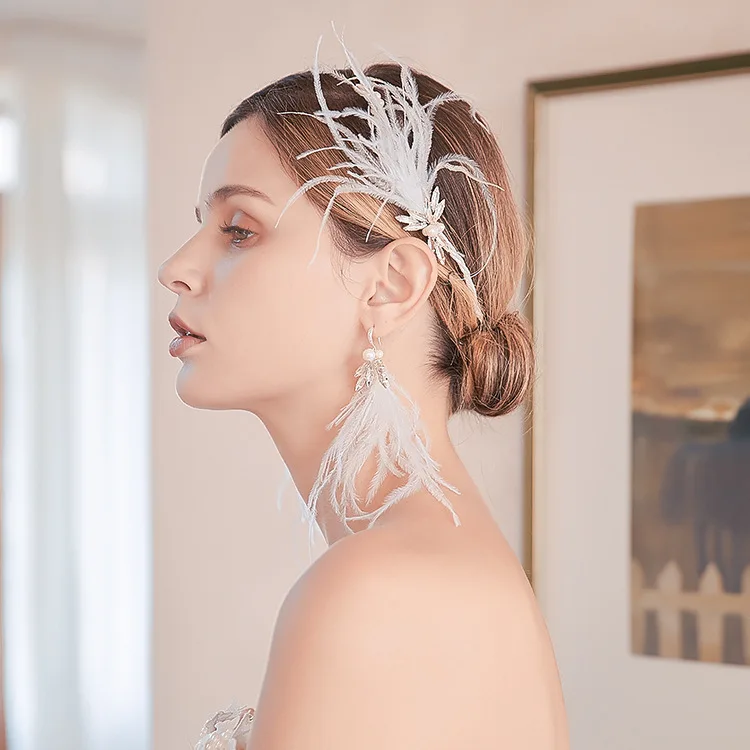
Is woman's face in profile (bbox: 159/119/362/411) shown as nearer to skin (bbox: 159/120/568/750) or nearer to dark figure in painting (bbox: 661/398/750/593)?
skin (bbox: 159/120/568/750)

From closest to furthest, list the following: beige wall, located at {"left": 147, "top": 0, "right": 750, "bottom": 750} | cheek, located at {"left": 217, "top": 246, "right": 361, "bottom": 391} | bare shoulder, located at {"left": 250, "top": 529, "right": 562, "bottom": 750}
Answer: bare shoulder, located at {"left": 250, "top": 529, "right": 562, "bottom": 750}
cheek, located at {"left": 217, "top": 246, "right": 361, "bottom": 391}
beige wall, located at {"left": 147, "top": 0, "right": 750, "bottom": 750}

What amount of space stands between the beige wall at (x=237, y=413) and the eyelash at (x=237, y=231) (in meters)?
0.80

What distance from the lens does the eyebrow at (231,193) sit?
904 millimetres

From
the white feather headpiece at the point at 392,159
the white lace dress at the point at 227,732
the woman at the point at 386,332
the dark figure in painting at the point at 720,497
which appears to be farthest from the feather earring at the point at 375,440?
the dark figure in painting at the point at 720,497

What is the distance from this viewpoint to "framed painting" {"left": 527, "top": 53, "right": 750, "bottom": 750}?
1.49 metres

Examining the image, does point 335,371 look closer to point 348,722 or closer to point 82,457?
point 348,722

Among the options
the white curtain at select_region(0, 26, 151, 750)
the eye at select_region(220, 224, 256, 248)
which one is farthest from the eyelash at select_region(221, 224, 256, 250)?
the white curtain at select_region(0, 26, 151, 750)

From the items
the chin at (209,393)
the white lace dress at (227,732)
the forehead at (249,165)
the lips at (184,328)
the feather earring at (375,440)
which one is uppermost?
the forehead at (249,165)

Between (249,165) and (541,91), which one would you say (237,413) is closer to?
(541,91)

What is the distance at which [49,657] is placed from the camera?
2781mm

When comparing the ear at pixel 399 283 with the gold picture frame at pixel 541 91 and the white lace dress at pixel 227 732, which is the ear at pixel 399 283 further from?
the gold picture frame at pixel 541 91

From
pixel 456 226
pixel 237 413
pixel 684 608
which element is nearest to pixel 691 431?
pixel 684 608

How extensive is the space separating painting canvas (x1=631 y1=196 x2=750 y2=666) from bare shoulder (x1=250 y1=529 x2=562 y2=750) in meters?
0.78

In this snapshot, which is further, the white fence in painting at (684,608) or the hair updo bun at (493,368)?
the white fence in painting at (684,608)
